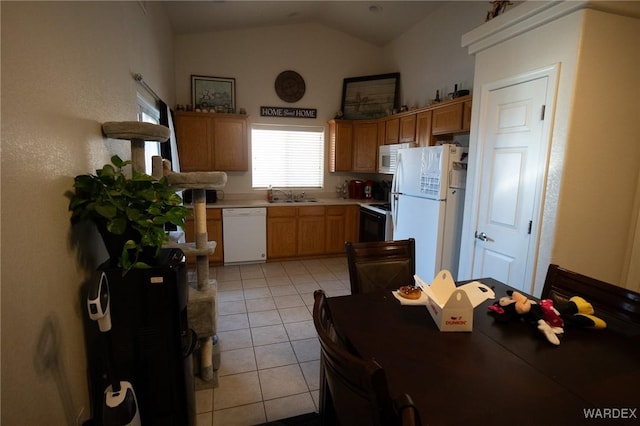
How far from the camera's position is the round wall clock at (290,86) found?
16.3ft

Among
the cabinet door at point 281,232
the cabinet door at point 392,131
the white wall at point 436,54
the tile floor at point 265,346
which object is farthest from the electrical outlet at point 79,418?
the white wall at point 436,54

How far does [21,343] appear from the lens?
110 cm

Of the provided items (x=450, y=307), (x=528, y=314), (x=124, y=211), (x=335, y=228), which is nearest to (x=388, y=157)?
(x=335, y=228)

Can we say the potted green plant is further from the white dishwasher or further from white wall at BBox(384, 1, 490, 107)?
white wall at BBox(384, 1, 490, 107)

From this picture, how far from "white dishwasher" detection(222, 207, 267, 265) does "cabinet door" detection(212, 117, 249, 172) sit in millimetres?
719

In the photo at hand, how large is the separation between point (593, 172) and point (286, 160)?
156 inches

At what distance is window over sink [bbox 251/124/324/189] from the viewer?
200 inches

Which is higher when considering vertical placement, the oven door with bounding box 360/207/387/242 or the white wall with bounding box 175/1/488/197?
the white wall with bounding box 175/1/488/197

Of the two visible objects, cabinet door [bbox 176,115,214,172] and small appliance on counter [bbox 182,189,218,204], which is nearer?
cabinet door [bbox 176,115,214,172]

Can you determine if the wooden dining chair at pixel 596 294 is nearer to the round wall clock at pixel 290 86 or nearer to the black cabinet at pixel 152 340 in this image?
the black cabinet at pixel 152 340

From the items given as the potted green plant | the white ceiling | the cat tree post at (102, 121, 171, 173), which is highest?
the white ceiling

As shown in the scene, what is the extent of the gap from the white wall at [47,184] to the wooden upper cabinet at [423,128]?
10.3 ft

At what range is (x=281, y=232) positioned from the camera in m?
4.66

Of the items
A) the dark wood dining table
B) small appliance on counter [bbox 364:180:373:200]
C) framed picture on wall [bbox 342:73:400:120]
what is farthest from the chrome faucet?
the dark wood dining table
